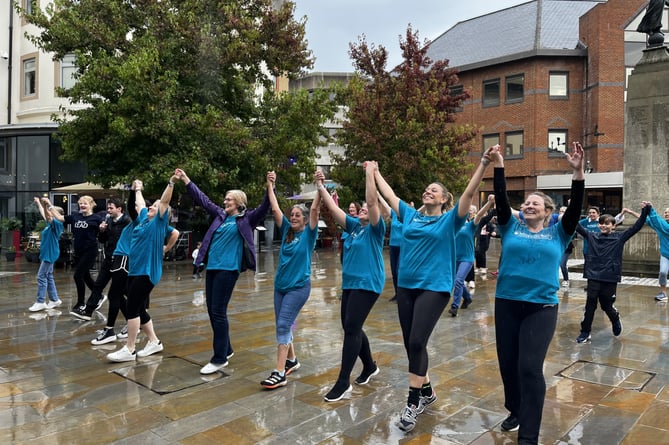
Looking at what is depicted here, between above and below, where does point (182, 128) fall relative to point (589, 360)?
above

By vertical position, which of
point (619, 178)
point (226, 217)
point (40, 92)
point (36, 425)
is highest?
point (40, 92)

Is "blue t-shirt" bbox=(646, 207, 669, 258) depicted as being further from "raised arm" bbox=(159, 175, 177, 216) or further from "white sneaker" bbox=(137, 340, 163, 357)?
"white sneaker" bbox=(137, 340, 163, 357)

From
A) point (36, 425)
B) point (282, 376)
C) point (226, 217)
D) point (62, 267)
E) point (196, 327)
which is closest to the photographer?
point (36, 425)

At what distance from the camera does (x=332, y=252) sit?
22.4m

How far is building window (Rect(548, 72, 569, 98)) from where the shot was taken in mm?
31188

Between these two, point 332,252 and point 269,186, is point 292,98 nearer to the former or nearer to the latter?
point 332,252

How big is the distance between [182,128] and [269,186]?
33.3 feet

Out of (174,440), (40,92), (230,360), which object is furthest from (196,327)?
(40,92)

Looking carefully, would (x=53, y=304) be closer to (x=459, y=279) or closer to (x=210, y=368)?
(x=210, y=368)

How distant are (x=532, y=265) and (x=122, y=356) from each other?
451 centimetres

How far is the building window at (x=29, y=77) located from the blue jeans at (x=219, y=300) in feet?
68.9

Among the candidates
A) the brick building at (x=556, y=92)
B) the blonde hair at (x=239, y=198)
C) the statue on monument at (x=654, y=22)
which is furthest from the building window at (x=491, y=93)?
the blonde hair at (x=239, y=198)

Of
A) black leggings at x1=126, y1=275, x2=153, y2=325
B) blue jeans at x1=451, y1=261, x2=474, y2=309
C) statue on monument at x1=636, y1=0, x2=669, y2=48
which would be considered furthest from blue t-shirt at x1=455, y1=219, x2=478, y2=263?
statue on monument at x1=636, y1=0, x2=669, y2=48

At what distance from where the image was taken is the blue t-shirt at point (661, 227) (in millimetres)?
9289
